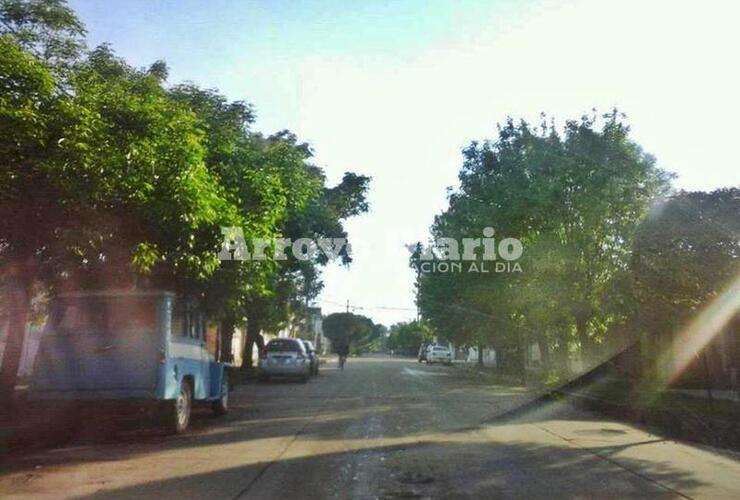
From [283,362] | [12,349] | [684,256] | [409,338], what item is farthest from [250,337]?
[409,338]

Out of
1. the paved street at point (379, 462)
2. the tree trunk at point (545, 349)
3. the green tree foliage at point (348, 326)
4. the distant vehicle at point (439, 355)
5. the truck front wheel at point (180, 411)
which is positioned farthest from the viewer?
the green tree foliage at point (348, 326)

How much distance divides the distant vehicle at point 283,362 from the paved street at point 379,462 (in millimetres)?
13299

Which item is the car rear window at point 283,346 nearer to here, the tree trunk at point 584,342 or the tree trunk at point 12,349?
the tree trunk at point 584,342

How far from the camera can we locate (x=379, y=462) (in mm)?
9664

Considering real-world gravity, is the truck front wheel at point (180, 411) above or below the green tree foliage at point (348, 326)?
below

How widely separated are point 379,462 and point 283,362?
1969cm

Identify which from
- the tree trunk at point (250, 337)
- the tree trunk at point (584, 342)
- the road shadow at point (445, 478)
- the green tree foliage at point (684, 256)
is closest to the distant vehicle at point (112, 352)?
the road shadow at point (445, 478)

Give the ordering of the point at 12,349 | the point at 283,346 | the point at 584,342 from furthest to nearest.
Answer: the point at 283,346
the point at 584,342
the point at 12,349

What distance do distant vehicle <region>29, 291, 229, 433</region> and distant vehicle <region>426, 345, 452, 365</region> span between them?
160 ft

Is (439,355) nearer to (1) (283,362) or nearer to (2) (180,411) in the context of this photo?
(1) (283,362)

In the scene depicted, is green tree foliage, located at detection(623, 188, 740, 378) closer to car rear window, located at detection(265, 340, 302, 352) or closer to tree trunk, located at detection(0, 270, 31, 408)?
tree trunk, located at detection(0, 270, 31, 408)

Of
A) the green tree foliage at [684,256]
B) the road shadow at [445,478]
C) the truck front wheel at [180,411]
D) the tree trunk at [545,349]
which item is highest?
the green tree foliage at [684,256]

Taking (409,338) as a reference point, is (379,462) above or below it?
below

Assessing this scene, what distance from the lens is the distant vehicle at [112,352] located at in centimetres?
1152
